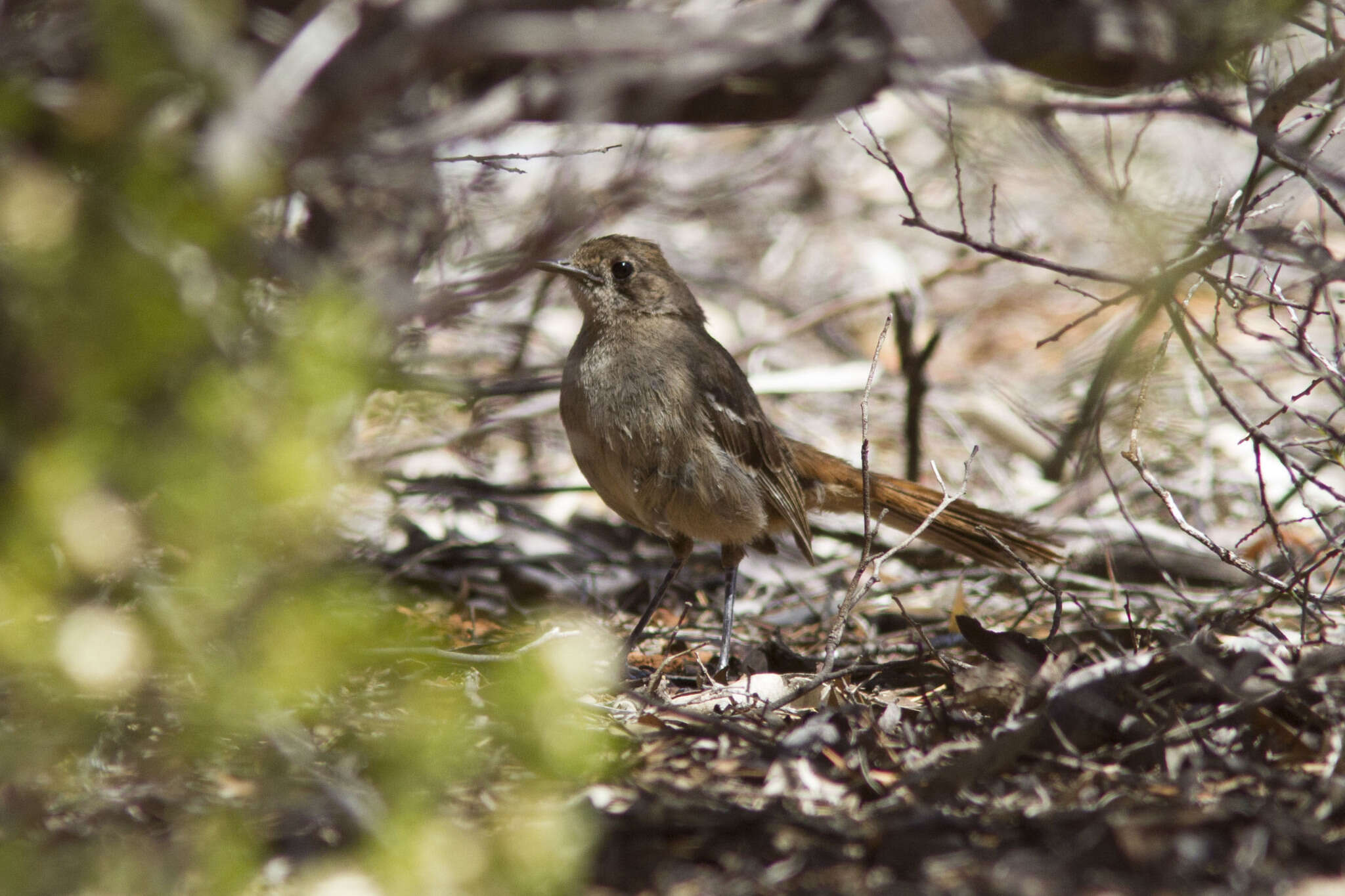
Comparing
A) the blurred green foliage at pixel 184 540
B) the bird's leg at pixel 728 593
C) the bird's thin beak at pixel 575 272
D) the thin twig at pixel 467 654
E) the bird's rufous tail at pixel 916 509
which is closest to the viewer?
the blurred green foliage at pixel 184 540

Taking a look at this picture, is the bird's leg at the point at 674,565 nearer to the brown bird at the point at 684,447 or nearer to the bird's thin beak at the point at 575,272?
the brown bird at the point at 684,447

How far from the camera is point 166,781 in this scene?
253 centimetres

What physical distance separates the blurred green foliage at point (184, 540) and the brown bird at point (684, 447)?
6.12ft

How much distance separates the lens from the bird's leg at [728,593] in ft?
13.9

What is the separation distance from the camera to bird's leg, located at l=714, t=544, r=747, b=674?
13.9 ft

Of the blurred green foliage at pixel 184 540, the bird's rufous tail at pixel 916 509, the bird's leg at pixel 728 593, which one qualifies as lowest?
the bird's leg at pixel 728 593

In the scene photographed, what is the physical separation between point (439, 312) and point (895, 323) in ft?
8.98

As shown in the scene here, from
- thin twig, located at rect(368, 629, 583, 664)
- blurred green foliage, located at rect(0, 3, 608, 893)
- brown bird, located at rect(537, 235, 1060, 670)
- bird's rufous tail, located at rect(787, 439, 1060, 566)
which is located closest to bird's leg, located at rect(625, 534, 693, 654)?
brown bird, located at rect(537, 235, 1060, 670)

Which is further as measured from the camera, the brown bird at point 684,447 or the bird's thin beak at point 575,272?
the bird's thin beak at point 575,272

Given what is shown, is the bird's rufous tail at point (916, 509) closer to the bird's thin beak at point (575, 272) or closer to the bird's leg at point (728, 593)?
the bird's leg at point (728, 593)

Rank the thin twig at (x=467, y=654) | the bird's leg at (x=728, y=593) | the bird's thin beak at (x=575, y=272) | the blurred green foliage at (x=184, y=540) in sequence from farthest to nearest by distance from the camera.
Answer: the bird's thin beak at (x=575, y=272) → the bird's leg at (x=728, y=593) → the thin twig at (x=467, y=654) → the blurred green foliage at (x=184, y=540)

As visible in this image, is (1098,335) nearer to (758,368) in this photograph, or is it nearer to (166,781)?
(758,368)

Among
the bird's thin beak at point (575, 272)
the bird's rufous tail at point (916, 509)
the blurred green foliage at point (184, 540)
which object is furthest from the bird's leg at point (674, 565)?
the blurred green foliage at point (184, 540)

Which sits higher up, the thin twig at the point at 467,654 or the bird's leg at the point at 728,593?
the thin twig at the point at 467,654
